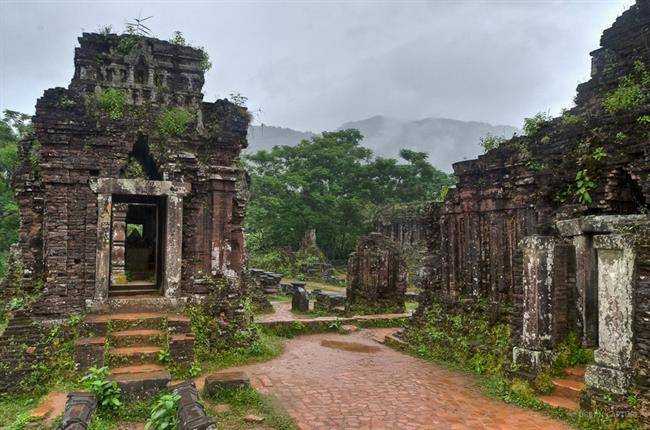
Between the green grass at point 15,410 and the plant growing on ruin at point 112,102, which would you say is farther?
the plant growing on ruin at point 112,102

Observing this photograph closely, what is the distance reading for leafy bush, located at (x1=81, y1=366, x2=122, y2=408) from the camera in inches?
249

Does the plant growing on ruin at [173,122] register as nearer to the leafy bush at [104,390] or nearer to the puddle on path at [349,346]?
the leafy bush at [104,390]

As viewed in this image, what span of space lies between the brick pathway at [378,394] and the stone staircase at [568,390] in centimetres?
35

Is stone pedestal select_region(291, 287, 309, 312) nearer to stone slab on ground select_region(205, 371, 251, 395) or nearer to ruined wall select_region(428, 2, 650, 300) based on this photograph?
ruined wall select_region(428, 2, 650, 300)

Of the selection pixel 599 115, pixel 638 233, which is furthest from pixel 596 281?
pixel 599 115

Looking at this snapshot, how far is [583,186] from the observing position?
25.7 ft

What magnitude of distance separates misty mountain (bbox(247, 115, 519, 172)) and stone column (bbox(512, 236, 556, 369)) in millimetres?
156369

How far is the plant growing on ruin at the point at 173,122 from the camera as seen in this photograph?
9.74 meters

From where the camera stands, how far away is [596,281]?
746 centimetres

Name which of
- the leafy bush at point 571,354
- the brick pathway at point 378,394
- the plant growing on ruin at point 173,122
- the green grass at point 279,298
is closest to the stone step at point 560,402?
the brick pathway at point 378,394

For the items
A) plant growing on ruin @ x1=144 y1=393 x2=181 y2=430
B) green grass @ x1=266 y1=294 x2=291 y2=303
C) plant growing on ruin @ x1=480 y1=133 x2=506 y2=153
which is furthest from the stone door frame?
green grass @ x1=266 y1=294 x2=291 y2=303

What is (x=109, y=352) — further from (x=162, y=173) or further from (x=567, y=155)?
(x=567, y=155)

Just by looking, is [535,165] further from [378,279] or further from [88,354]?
[378,279]

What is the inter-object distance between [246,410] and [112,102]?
6458 mm
